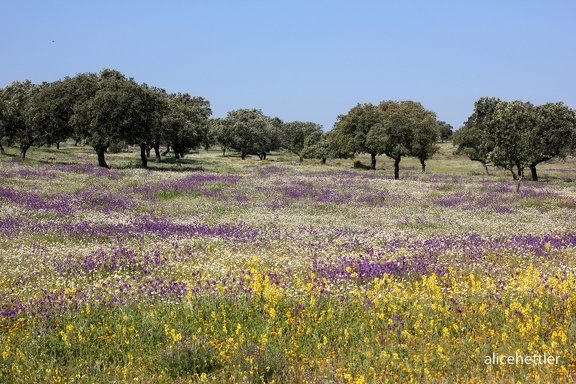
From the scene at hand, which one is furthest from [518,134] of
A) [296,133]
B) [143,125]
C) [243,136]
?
[296,133]

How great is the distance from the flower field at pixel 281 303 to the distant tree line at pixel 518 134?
74.1ft

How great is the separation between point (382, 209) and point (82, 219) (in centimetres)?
1464

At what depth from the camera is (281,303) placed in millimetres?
7102

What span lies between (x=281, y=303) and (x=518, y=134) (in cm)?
3504

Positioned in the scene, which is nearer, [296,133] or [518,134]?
[518,134]

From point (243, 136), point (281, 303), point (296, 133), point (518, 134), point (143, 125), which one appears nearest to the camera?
point (281, 303)

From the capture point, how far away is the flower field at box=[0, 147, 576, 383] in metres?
5.25

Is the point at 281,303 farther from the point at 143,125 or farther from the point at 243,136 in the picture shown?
the point at 243,136

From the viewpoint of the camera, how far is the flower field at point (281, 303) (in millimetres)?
5246

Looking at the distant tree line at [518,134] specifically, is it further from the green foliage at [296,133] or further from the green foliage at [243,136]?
the green foliage at [296,133]

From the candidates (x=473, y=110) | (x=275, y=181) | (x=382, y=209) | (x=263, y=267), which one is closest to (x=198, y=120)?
(x=275, y=181)

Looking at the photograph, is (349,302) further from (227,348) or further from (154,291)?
(154,291)

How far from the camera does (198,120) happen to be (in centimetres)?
7069

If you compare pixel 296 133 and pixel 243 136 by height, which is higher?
pixel 296 133
